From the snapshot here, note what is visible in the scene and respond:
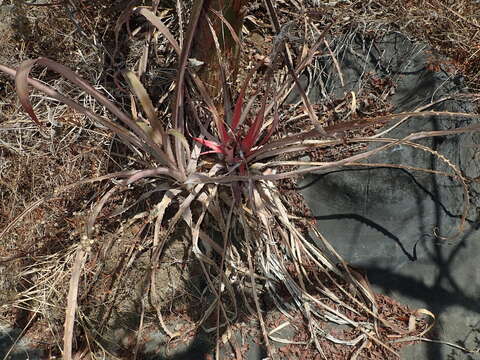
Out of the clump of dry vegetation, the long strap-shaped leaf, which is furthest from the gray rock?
the long strap-shaped leaf

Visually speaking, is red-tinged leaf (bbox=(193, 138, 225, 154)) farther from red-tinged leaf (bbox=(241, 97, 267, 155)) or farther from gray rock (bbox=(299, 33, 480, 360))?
gray rock (bbox=(299, 33, 480, 360))

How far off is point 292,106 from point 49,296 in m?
1.06

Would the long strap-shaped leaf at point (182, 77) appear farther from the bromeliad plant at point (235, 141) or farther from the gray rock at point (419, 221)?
the gray rock at point (419, 221)

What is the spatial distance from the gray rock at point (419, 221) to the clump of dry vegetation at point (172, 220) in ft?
0.27

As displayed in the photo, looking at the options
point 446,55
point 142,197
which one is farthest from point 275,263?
point 446,55

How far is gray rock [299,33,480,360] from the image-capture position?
133 cm

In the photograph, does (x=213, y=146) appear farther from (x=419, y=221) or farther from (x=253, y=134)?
(x=419, y=221)

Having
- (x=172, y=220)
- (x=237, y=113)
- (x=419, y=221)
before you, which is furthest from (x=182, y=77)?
(x=419, y=221)

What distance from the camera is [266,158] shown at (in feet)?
4.70

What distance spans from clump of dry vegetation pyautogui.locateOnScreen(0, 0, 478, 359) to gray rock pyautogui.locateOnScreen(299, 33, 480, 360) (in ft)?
0.27

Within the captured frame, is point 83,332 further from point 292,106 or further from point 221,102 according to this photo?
point 292,106

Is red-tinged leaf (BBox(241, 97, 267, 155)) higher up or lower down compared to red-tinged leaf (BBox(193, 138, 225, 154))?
higher up

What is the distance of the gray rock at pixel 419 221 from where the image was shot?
4.37 feet

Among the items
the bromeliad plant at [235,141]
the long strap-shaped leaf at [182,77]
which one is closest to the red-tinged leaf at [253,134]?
the bromeliad plant at [235,141]
